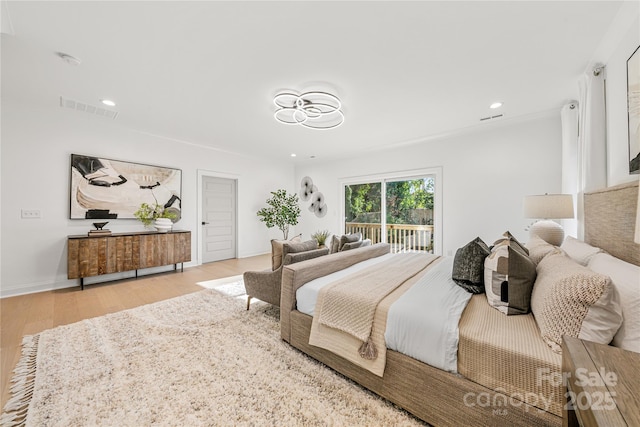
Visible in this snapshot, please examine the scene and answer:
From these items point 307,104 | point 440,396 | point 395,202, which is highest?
point 307,104

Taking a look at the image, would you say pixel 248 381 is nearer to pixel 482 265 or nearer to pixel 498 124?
pixel 482 265

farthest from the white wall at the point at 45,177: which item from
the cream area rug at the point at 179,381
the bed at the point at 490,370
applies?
the bed at the point at 490,370

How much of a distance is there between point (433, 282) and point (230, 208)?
5022 millimetres

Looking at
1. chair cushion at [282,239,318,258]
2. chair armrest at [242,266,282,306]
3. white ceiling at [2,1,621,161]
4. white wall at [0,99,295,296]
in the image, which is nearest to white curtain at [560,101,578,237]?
white ceiling at [2,1,621,161]

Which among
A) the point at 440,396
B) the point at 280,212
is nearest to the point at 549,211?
the point at 440,396

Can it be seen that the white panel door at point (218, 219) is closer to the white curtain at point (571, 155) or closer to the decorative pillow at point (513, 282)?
the decorative pillow at point (513, 282)

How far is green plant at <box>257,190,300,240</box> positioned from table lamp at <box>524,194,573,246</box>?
16.0 ft

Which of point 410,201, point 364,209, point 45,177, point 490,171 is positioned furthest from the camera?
point 364,209

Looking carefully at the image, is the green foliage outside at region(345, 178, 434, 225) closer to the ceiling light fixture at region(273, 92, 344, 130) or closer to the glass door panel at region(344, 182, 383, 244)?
the glass door panel at region(344, 182, 383, 244)

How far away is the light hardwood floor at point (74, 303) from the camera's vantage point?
6.64 feet

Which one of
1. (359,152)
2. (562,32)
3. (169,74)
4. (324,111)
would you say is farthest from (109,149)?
(562,32)

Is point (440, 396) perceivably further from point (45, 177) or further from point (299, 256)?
point (45, 177)

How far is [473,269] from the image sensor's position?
1648 millimetres

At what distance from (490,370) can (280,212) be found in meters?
5.57
